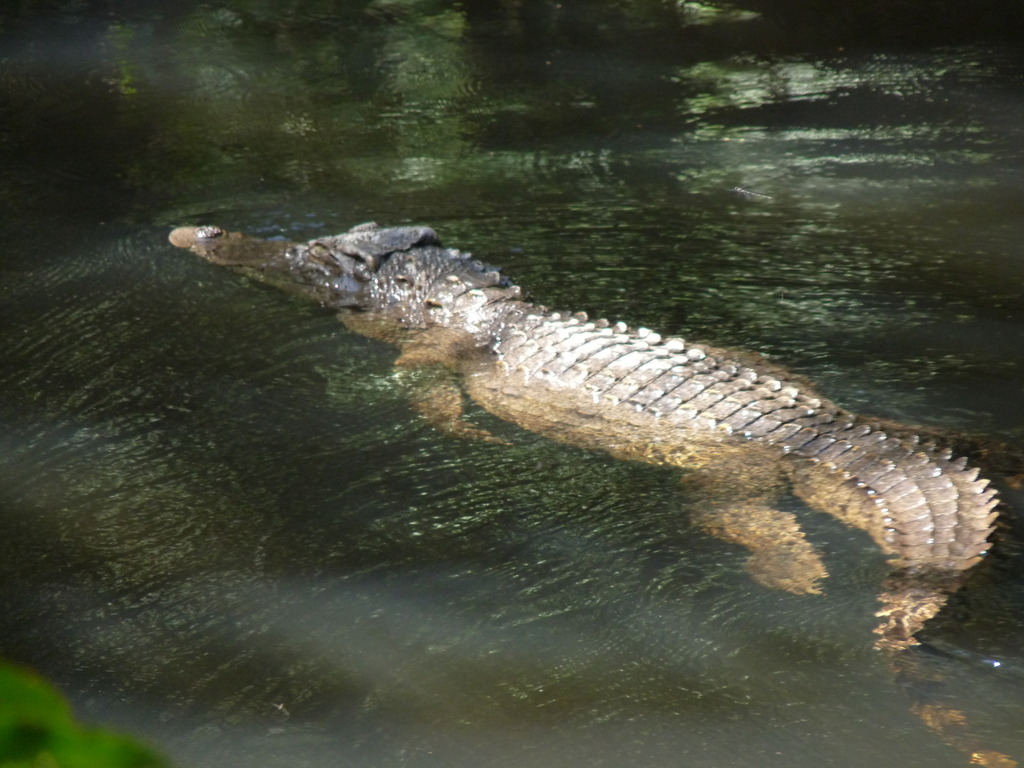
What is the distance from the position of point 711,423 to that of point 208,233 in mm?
3626

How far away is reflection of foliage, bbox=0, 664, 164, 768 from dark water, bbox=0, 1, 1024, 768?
2655 millimetres

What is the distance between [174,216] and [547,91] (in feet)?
13.1

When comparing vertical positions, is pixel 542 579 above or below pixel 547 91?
below

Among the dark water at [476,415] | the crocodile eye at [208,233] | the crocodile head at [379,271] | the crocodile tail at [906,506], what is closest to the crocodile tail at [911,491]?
the crocodile tail at [906,506]

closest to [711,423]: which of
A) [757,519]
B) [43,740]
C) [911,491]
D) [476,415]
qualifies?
[757,519]

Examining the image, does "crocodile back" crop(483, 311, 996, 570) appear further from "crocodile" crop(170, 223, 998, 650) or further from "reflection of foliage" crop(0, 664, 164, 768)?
"reflection of foliage" crop(0, 664, 164, 768)

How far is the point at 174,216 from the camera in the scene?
7.02 metres

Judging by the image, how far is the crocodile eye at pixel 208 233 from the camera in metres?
6.40

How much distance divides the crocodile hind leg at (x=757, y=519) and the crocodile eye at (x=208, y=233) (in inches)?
142

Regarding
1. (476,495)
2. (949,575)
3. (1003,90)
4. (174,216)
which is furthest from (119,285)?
(1003,90)

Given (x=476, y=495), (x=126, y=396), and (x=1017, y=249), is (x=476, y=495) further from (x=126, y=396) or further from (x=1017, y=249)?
(x=1017, y=249)

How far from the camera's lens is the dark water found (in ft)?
10.5

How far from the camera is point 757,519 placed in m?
3.95

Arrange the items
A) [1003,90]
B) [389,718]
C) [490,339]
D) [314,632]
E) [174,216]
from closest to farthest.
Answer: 1. [389,718]
2. [314,632]
3. [490,339]
4. [174,216]
5. [1003,90]
